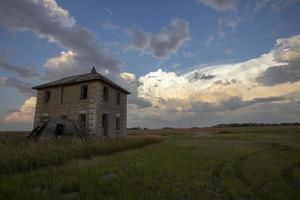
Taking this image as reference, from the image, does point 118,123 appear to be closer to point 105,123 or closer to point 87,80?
point 105,123

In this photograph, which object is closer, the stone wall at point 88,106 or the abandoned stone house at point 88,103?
the stone wall at point 88,106

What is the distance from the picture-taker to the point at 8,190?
21.6ft

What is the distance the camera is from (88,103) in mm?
25984

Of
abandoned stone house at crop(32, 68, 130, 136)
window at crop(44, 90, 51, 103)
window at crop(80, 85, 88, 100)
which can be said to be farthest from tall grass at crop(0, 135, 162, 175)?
window at crop(44, 90, 51, 103)

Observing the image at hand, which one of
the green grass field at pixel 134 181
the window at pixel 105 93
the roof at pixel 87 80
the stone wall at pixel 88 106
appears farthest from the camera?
the window at pixel 105 93

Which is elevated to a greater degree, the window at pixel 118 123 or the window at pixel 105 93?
the window at pixel 105 93

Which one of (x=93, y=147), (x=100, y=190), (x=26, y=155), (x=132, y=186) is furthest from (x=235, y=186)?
(x=93, y=147)

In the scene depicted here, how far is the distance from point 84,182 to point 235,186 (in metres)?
4.54

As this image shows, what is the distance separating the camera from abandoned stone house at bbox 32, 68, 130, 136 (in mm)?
25781

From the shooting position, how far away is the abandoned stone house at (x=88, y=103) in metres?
25.8

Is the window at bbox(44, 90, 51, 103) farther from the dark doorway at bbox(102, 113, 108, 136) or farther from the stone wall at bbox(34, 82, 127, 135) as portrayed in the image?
the dark doorway at bbox(102, 113, 108, 136)

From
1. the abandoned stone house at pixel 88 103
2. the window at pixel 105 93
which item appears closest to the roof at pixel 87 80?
the abandoned stone house at pixel 88 103

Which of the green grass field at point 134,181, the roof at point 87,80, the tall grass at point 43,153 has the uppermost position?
the roof at point 87,80

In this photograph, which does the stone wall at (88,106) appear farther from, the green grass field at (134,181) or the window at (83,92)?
the green grass field at (134,181)
